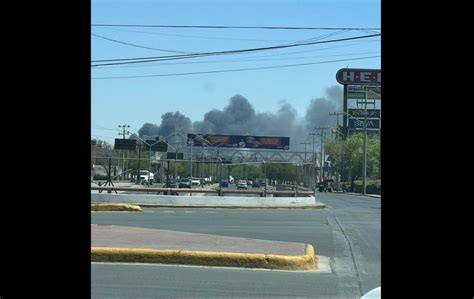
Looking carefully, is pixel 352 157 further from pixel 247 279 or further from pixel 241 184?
pixel 247 279

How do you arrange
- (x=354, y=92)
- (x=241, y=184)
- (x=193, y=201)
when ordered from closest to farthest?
(x=193, y=201), (x=241, y=184), (x=354, y=92)

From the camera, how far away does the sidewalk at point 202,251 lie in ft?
31.8

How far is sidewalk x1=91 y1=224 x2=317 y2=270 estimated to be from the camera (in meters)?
9.68

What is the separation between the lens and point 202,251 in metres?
10.3

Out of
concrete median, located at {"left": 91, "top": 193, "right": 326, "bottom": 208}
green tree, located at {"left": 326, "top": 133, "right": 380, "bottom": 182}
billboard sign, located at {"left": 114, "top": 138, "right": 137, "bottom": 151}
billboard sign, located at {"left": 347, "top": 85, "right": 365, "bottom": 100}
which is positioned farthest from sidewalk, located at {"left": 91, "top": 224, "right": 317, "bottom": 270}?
billboard sign, located at {"left": 347, "top": 85, "right": 365, "bottom": 100}

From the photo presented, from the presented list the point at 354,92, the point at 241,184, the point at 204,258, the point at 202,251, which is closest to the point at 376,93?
the point at 202,251

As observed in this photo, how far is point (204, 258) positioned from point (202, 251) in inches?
19.6

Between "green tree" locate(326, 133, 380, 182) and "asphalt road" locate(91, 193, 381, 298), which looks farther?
"green tree" locate(326, 133, 380, 182)

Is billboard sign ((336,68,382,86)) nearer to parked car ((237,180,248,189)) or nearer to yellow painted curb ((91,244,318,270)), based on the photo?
parked car ((237,180,248,189))

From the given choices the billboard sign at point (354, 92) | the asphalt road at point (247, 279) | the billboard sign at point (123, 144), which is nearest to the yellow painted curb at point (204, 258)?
the asphalt road at point (247, 279)

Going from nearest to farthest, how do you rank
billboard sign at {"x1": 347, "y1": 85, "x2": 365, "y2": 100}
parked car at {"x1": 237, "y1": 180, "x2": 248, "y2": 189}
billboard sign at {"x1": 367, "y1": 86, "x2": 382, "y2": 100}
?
billboard sign at {"x1": 367, "y1": 86, "x2": 382, "y2": 100} < parked car at {"x1": 237, "y1": 180, "x2": 248, "y2": 189} < billboard sign at {"x1": 347, "y1": 85, "x2": 365, "y2": 100}
